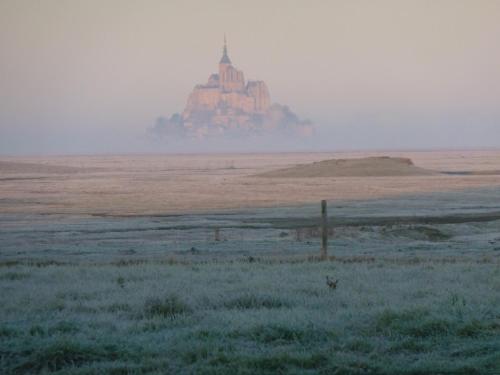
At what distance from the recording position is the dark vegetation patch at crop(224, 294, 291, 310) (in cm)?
1134

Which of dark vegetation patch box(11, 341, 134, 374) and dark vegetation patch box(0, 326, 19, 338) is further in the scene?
dark vegetation patch box(0, 326, 19, 338)

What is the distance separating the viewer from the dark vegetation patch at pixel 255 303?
11336 millimetres

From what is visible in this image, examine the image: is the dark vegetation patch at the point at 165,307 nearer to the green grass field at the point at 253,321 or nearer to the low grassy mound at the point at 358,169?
the green grass field at the point at 253,321

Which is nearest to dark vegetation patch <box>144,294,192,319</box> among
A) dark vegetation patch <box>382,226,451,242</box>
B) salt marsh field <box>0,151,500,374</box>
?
salt marsh field <box>0,151,500,374</box>

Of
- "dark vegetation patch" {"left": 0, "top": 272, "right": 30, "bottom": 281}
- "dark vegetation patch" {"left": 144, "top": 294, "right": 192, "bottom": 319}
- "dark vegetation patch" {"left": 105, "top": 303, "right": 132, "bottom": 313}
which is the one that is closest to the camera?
"dark vegetation patch" {"left": 144, "top": 294, "right": 192, "bottom": 319}

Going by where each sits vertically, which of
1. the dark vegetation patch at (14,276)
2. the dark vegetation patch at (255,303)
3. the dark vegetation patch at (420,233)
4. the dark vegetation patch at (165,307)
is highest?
the dark vegetation patch at (165,307)

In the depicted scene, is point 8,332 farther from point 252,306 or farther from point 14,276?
point 14,276

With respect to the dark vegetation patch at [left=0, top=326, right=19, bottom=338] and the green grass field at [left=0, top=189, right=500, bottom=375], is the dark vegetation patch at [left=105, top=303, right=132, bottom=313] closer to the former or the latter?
the green grass field at [left=0, top=189, right=500, bottom=375]

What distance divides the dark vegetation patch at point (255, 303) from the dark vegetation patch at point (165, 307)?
74 centimetres

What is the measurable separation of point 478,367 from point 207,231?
71.9ft

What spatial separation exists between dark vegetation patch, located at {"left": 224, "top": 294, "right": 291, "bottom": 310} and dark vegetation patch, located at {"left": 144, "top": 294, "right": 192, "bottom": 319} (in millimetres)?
736

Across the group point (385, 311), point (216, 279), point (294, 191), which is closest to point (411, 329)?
point (385, 311)

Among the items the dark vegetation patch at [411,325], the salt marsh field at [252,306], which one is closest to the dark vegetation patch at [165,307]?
the salt marsh field at [252,306]

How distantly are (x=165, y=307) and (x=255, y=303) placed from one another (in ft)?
4.84
